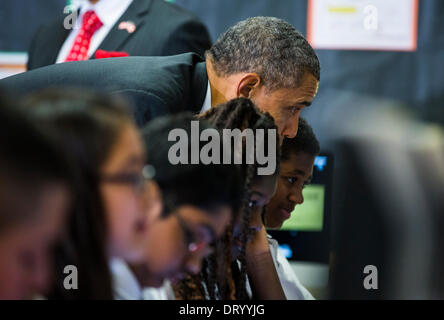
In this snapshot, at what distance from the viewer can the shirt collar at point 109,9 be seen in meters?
2.60

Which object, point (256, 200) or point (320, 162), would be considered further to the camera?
point (320, 162)

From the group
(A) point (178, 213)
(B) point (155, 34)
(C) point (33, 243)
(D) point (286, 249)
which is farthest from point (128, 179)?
(D) point (286, 249)

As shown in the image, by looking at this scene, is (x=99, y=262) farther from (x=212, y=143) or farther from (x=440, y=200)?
(x=440, y=200)

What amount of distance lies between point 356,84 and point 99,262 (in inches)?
106

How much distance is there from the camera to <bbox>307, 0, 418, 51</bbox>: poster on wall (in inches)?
131

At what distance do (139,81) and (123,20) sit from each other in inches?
36.4

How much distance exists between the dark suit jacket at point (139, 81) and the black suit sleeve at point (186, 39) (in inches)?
22.3

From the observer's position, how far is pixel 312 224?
9.12 ft

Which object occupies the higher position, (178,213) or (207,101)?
(207,101)

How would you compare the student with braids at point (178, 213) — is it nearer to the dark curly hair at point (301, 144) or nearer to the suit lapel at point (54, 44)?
the dark curly hair at point (301, 144)

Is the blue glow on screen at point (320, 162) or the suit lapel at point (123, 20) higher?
the suit lapel at point (123, 20)

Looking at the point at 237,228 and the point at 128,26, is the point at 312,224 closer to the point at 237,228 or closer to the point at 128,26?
the point at 128,26

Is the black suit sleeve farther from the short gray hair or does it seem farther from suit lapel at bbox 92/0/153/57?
the short gray hair
